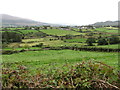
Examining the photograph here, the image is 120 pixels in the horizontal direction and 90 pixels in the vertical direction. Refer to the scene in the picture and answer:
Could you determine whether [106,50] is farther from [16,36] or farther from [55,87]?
[16,36]

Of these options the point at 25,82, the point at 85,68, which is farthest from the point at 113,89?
the point at 25,82

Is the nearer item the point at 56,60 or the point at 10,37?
the point at 56,60

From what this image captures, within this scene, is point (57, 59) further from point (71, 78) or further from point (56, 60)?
point (71, 78)

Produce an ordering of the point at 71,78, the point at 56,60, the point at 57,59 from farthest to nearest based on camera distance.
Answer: the point at 57,59, the point at 56,60, the point at 71,78

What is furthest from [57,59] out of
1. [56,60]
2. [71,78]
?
[71,78]

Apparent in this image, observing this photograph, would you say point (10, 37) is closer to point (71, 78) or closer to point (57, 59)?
point (57, 59)

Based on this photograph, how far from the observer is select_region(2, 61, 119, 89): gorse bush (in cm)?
366

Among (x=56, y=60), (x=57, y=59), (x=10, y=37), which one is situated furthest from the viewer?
(x=10, y=37)

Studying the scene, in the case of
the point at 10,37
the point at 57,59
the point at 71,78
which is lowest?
the point at 57,59

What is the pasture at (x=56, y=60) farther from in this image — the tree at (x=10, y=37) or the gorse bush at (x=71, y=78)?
the tree at (x=10, y=37)

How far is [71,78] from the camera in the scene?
3.89 m

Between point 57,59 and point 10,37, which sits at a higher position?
point 10,37

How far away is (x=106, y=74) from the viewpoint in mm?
4168

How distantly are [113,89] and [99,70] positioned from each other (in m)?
0.80
